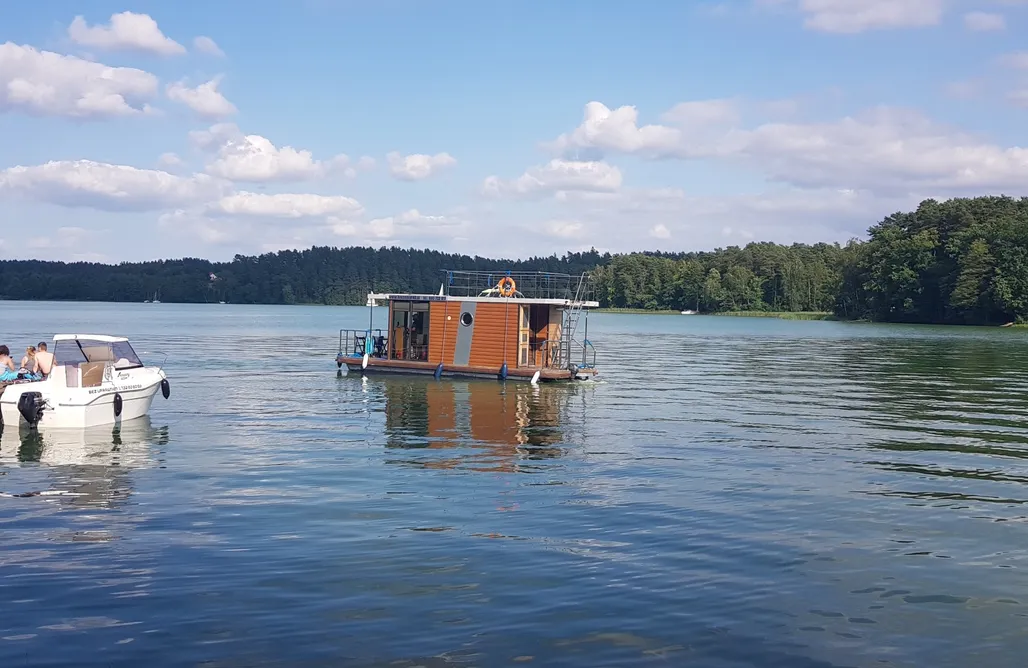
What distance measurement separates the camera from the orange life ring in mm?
40781

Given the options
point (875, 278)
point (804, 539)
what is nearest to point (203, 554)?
point (804, 539)

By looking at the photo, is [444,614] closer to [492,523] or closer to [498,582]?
[498,582]

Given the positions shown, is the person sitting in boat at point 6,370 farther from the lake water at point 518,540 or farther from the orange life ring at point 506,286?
the orange life ring at point 506,286

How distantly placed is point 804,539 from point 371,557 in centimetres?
622

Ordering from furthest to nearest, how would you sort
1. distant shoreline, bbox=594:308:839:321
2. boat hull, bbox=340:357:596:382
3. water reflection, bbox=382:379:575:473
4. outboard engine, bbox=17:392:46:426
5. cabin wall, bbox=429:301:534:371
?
distant shoreline, bbox=594:308:839:321 < cabin wall, bbox=429:301:534:371 < boat hull, bbox=340:357:596:382 < outboard engine, bbox=17:392:46:426 < water reflection, bbox=382:379:575:473

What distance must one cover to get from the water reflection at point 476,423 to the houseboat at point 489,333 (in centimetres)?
115

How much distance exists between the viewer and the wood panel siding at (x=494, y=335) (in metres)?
39.4

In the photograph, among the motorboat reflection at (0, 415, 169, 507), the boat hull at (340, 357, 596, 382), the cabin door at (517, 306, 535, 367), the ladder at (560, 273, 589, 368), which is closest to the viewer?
the motorboat reflection at (0, 415, 169, 507)

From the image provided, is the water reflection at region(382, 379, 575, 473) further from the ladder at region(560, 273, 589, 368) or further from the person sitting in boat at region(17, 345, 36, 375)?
the person sitting in boat at region(17, 345, 36, 375)

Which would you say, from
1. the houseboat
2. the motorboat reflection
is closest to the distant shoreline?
the houseboat

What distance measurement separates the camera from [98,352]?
26.4m

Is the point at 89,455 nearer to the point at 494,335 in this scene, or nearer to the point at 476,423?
the point at 476,423

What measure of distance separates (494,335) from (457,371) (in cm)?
212

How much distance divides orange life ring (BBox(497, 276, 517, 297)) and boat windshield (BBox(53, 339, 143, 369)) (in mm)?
16716
